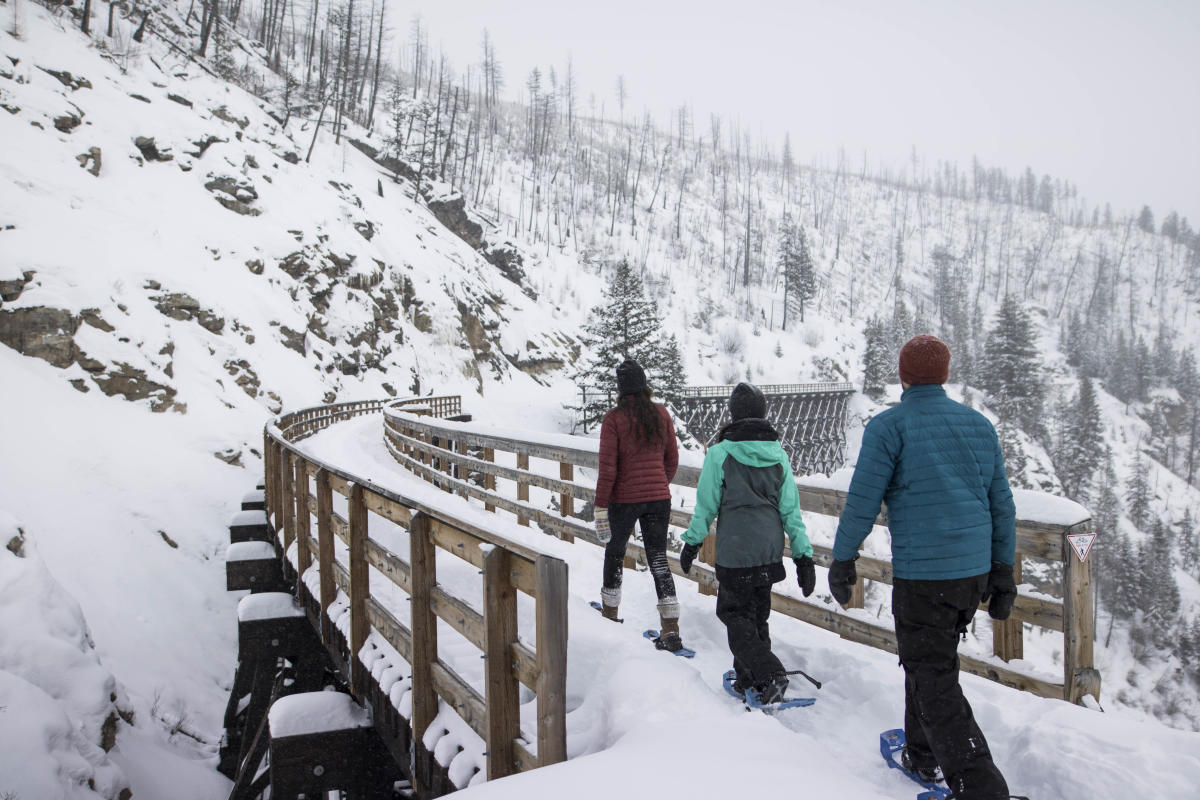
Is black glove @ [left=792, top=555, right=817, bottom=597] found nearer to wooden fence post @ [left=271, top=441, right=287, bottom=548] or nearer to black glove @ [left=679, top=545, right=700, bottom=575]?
black glove @ [left=679, top=545, right=700, bottom=575]

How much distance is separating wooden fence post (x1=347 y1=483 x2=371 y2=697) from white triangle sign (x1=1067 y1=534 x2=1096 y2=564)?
3.91 meters

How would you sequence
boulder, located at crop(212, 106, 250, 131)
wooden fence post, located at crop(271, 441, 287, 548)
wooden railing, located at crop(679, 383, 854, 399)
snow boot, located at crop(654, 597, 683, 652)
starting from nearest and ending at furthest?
snow boot, located at crop(654, 597, 683, 652)
wooden fence post, located at crop(271, 441, 287, 548)
boulder, located at crop(212, 106, 250, 131)
wooden railing, located at crop(679, 383, 854, 399)

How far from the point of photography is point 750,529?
3.71 metres

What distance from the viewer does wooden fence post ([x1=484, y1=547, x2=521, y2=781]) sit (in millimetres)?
2512

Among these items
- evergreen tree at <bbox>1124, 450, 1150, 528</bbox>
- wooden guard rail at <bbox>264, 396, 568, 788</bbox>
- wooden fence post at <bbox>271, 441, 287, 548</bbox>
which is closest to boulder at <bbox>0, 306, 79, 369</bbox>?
wooden fence post at <bbox>271, 441, 287, 548</bbox>

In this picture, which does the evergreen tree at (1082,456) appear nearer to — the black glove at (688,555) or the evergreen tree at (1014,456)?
the evergreen tree at (1014,456)

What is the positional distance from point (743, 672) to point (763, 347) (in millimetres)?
64514

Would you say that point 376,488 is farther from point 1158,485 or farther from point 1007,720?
point 1158,485

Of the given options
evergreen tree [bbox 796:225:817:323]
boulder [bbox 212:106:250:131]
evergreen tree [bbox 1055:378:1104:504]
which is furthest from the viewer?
evergreen tree [bbox 796:225:817:323]

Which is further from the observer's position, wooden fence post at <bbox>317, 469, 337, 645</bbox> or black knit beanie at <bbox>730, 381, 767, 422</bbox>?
wooden fence post at <bbox>317, 469, 337, 645</bbox>

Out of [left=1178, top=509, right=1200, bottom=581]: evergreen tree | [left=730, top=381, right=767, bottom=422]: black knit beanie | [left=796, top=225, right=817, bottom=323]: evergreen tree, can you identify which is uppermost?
[left=796, top=225, right=817, bottom=323]: evergreen tree

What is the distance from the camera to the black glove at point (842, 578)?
2.96m

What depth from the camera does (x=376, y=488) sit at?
368 centimetres

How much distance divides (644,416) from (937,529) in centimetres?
217
